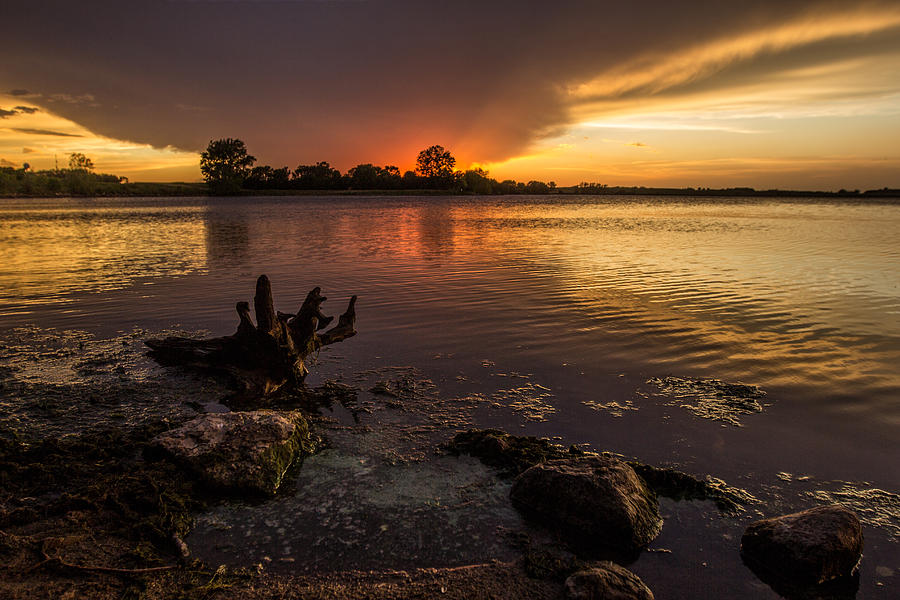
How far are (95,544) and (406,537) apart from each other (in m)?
3.30

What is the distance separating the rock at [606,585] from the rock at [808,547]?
1.62 metres

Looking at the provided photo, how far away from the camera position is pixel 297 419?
24.0 feet

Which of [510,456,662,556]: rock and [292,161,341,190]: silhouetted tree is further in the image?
[292,161,341,190]: silhouetted tree

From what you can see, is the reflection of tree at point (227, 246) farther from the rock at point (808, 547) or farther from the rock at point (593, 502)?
the rock at point (808, 547)

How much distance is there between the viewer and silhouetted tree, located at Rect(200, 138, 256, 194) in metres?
171

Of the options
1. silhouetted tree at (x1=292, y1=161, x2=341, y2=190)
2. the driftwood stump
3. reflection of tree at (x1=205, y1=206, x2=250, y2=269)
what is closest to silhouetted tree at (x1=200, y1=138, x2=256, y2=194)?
silhouetted tree at (x1=292, y1=161, x2=341, y2=190)

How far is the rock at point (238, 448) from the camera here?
594 cm

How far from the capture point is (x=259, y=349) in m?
9.38

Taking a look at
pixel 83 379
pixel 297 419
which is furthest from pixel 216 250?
pixel 297 419

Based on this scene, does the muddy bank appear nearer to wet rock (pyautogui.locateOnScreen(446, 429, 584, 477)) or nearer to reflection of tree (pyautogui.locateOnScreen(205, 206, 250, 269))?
wet rock (pyautogui.locateOnScreen(446, 429, 584, 477))

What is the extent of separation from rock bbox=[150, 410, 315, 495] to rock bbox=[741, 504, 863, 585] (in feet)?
19.1

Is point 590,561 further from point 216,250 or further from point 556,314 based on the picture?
point 216,250

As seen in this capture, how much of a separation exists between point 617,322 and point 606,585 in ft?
34.6

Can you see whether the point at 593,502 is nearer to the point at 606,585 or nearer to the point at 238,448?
the point at 606,585
